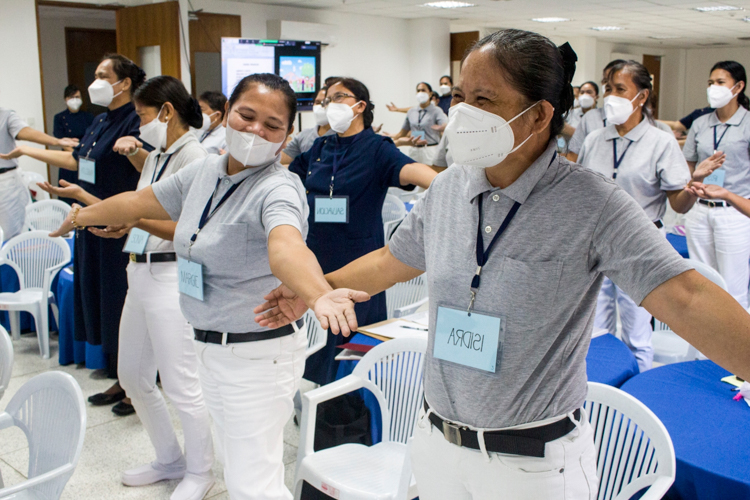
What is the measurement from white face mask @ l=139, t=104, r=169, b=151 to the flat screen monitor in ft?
21.5

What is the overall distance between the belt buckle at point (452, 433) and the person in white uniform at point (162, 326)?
1482 mm

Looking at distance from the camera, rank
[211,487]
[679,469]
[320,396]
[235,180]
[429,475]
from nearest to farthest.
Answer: [429,475]
[679,469]
[235,180]
[320,396]
[211,487]

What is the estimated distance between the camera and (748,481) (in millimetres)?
1629

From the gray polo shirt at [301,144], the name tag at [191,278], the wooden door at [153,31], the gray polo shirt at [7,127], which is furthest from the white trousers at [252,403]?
the wooden door at [153,31]

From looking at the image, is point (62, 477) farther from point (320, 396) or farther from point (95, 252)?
point (95, 252)

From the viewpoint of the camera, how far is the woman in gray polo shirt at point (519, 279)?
3.67 ft

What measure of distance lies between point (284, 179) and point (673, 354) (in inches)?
101

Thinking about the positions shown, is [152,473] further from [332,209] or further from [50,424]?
[332,209]

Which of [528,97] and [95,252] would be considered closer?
[528,97]

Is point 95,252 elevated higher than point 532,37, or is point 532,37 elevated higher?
point 532,37

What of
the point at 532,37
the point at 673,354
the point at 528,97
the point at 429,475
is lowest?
the point at 673,354

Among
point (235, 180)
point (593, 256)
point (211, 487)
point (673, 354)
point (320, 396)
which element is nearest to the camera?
point (593, 256)

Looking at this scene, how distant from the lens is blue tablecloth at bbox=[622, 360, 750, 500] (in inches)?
66.3

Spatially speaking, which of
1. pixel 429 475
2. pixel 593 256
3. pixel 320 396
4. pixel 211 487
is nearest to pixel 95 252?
pixel 211 487
